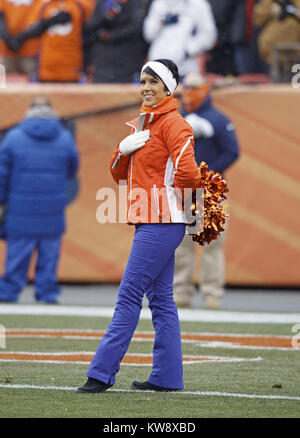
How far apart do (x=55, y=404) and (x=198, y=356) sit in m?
2.25

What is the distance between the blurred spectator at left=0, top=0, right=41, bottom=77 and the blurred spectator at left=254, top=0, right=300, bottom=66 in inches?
114

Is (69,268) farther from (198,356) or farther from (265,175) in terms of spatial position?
(198,356)

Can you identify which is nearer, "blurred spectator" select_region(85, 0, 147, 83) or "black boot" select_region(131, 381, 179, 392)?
"black boot" select_region(131, 381, 179, 392)

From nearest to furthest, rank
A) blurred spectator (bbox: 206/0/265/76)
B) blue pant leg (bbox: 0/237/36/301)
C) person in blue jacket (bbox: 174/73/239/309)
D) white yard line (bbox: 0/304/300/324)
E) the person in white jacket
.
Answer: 1. white yard line (bbox: 0/304/300/324)
2. person in blue jacket (bbox: 174/73/239/309)
3. blue pant leg (bbox: 0/237/36/301)
4. the person in white jacket
5. blurred spectator (bbox: 206/0/265/76)

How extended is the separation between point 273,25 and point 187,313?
13.7 feet

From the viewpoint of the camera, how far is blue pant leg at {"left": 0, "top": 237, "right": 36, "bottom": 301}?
36.7ft

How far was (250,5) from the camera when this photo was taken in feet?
42.2

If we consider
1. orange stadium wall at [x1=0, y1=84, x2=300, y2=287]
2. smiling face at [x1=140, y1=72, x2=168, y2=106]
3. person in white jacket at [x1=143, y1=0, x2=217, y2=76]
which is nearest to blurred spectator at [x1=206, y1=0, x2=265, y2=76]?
person in white jacket at [x1=143, y1=0, x2=217, y2=76]

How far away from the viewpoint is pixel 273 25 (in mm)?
12719

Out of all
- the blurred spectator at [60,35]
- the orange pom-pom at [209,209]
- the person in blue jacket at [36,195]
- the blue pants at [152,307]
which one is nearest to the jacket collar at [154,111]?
the orange pom-pom at [209,209]

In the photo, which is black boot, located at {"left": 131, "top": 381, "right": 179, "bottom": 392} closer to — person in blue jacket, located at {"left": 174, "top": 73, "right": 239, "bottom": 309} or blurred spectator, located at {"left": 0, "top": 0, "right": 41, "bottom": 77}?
person in blue jacket, located at {"left": 174, "top": 73, "right": 239, "bottom": 309}

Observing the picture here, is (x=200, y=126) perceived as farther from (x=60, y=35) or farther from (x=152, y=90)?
(x=152, y=90)

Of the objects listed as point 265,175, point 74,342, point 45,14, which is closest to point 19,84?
point 45,14

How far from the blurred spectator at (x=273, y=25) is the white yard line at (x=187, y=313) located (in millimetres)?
3746
